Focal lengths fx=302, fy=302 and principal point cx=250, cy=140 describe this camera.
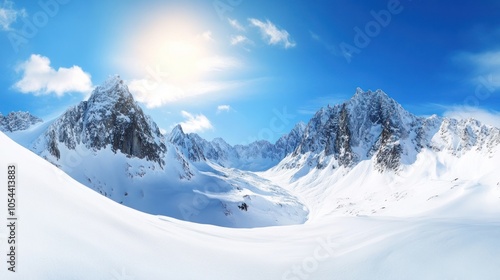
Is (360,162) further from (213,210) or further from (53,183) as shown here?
(53,183)

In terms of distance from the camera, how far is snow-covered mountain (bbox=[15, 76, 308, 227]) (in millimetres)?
88025

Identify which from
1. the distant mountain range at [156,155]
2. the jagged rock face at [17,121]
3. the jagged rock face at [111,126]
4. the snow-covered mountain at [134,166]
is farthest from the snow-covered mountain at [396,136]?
the jagged rock face at [17,121]

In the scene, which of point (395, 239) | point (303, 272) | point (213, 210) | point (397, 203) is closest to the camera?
point (303, 272)

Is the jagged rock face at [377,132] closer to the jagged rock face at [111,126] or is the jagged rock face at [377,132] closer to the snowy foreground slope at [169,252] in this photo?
the jagged rock face at [111,126]

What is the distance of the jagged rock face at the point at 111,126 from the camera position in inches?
4067

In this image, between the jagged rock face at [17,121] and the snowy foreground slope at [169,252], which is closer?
the snowy foreground slope at [169,252]

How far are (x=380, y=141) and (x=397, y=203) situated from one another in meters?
88.5

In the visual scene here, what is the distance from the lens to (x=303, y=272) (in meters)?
12.1

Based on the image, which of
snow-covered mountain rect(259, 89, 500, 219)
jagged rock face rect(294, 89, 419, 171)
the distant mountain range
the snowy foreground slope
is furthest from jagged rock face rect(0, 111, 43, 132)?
jagged rock face rect(294, 89, 419, 171)

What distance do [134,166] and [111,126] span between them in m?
18.7

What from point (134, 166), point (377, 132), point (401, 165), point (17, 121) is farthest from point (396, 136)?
point (17, 121)

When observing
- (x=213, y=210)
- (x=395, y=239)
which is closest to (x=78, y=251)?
(x=395, y=239)

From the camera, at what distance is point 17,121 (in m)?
153

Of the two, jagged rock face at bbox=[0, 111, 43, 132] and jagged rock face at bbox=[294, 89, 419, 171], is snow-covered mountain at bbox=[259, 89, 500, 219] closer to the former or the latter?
jagged rock face at bbox=[294, 89, 419, 171]
